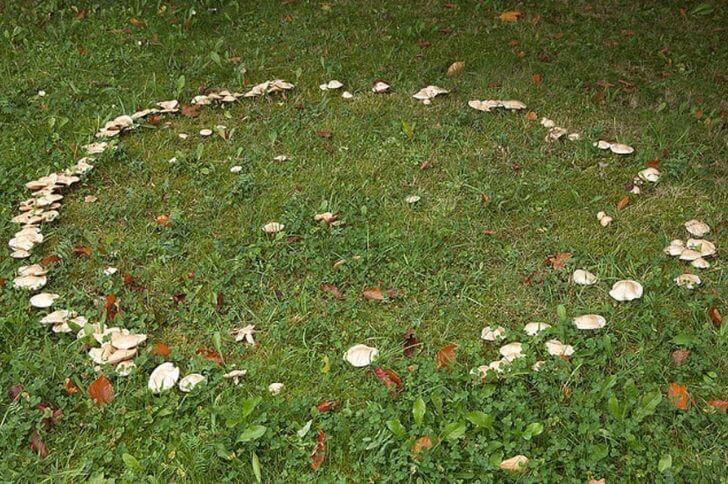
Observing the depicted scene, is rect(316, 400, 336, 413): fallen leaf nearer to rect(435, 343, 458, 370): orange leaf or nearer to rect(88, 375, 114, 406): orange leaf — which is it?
rect(435, 343, 458, 370): orange leaf

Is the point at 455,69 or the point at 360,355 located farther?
the point at 455,69

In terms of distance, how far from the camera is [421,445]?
298 cm

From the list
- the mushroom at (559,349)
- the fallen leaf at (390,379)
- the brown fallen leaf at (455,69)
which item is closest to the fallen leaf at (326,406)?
the fallen leaf at (390,379)

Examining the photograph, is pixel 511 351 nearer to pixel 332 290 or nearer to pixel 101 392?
pixel 332 290

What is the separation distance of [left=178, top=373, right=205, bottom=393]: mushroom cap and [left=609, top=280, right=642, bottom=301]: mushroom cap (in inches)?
83.2

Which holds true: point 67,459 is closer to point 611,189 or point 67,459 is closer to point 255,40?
point 611,189

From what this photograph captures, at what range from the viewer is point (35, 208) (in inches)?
174

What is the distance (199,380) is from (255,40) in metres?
4.20

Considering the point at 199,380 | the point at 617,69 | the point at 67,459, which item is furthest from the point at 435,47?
the point at 67,459

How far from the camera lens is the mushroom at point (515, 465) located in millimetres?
2893

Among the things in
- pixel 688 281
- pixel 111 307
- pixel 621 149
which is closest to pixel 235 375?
pixel 111 307

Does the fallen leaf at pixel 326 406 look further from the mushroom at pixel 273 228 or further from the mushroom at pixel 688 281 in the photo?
the mushroom at pixel 688 281

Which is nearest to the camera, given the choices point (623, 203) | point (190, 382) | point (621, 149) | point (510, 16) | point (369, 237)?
point (190, 382)

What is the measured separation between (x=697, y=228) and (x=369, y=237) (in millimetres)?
1932
